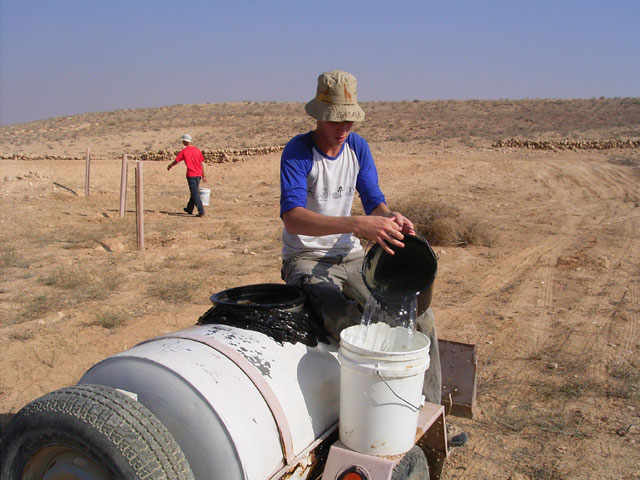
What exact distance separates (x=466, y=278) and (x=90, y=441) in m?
6.82

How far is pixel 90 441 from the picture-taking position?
2146 millimetres

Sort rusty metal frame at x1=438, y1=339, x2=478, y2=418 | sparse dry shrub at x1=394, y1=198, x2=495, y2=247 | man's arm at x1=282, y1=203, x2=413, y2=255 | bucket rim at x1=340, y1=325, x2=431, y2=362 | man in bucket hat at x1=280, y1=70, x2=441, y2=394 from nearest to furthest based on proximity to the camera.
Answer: bucket rim at x1=340, y1=325, x2=431, y2=362, man's arm at x1=282, y1=203, x2=413, y2=255, man in bucket hat at x1=280, y1=70, x2=441, y2=394, rusty metal frame at x1=438, y1=339, x2=478, y2=418, sparse dry shrub at x1=394, y1=198, x2=495, y2=247

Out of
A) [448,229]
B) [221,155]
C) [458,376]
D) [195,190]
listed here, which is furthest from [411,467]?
[221,155]

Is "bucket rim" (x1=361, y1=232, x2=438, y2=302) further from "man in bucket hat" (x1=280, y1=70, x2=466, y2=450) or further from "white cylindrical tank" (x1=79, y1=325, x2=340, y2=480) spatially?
"white cylindrical tank" (x1=79, y1=325, x2=340, y2=480)

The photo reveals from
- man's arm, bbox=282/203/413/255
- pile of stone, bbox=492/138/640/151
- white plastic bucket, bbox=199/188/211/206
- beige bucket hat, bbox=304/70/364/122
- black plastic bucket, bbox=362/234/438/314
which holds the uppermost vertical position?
beige bucket hat, bbox=304/70/364/122

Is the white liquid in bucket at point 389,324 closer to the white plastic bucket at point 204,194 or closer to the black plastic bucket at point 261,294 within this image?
the black plastic bucket at point 261,294

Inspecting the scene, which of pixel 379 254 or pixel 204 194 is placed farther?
pixel 204 194

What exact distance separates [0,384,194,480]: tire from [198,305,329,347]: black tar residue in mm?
721

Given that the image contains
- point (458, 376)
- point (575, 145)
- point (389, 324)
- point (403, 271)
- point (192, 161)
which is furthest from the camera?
point (575, 145)

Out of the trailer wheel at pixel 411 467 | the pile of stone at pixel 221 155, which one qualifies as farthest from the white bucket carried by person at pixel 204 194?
the trailer wheel at pixel 411 467

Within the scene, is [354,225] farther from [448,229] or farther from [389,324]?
[448,229]

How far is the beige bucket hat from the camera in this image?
10.5ft

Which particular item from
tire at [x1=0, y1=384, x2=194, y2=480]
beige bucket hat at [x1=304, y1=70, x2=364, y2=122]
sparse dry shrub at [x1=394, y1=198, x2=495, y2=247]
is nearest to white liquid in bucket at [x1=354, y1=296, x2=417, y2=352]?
beige bucket hat at [x1=304, y1=70, x2=364, y2=122]

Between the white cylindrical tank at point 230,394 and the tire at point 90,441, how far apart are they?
99mm
